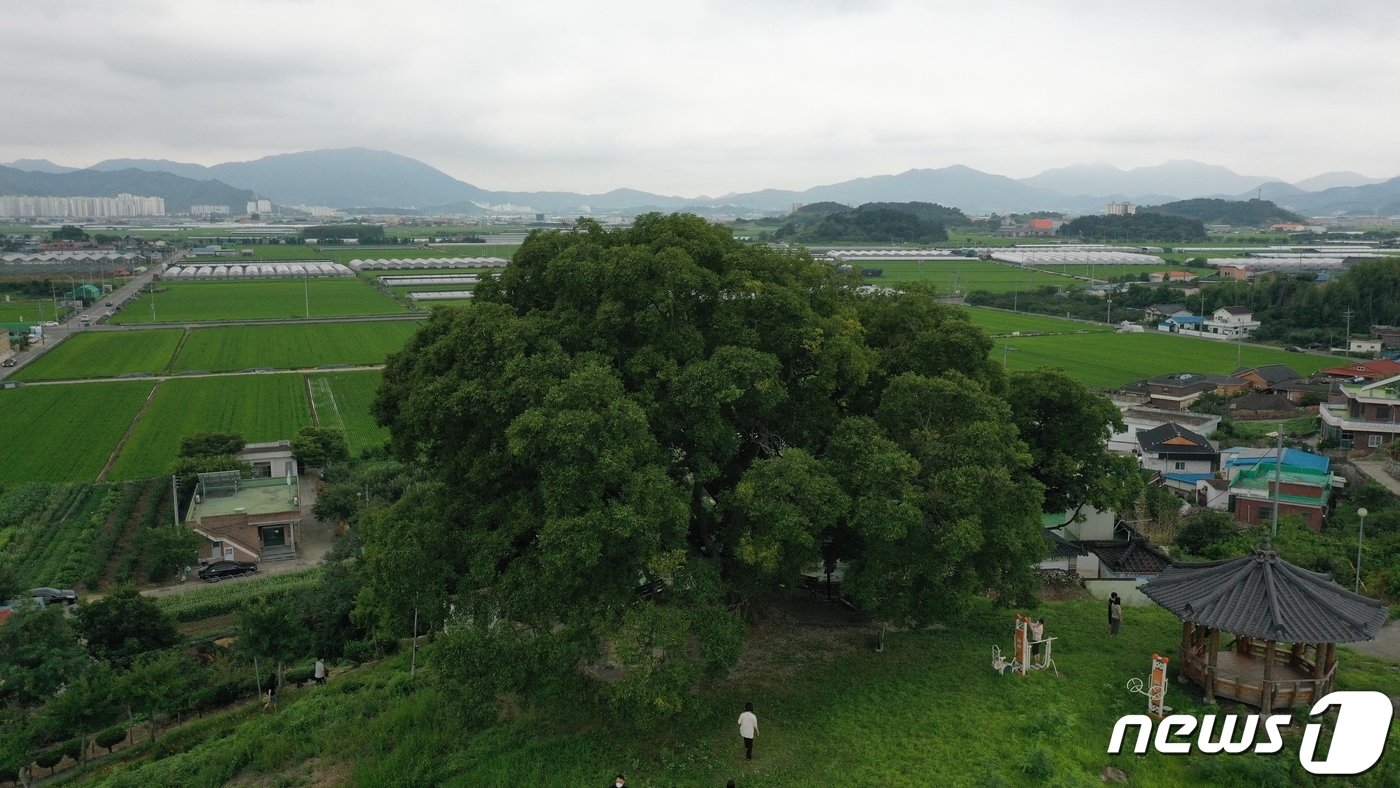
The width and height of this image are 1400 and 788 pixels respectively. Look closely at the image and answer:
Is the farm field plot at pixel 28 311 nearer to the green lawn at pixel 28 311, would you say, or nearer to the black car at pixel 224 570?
the green lawn at pixel 28 311

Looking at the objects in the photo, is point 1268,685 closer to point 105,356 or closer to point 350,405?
point 350,405

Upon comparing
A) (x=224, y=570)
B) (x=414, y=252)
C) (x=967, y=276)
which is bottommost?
(x=224, y=570)

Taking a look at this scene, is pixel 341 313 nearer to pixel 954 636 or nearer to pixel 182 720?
pixel 182 720

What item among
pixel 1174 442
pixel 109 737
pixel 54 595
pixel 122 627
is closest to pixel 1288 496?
pixel 1174 442

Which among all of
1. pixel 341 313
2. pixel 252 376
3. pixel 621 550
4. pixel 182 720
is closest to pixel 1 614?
pixel 182 720

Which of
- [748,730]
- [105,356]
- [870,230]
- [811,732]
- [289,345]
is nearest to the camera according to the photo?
[748,730]

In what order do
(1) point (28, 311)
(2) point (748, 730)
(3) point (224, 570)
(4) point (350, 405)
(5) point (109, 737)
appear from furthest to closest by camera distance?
1. (1) point (28, 311)
2. (4) point (350, 405)
3. (3) point (224, 570)
4. (5) point (109, 737)
5. (2) point (748, 730)

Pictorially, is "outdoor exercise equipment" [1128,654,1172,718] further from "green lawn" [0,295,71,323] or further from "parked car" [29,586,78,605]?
"green lawn" [0,295,71,323]
